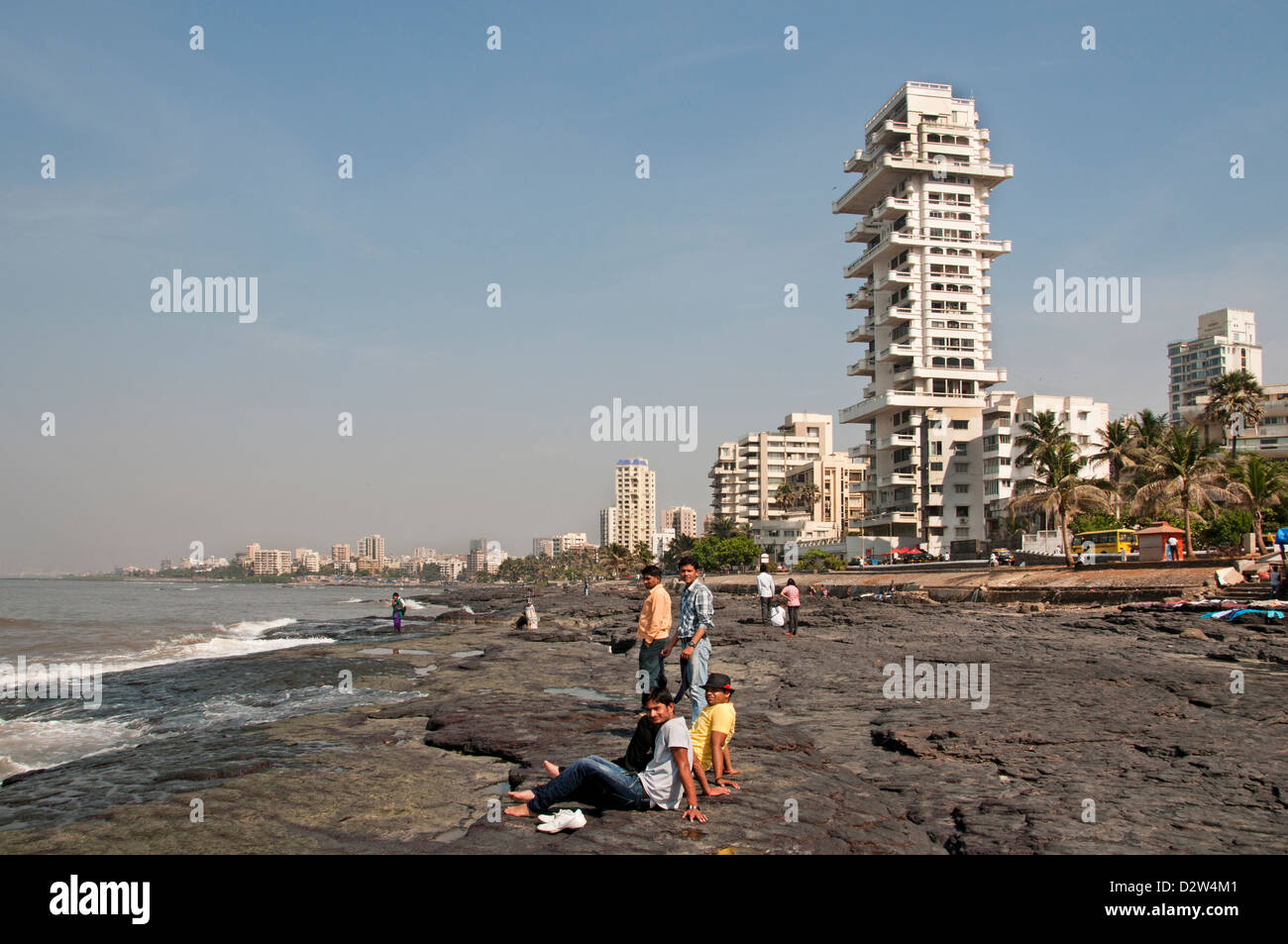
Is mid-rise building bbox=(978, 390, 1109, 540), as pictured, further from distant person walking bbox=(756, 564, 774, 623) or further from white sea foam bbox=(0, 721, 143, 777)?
white sea foam bbox=(0, 721, 143, 777)

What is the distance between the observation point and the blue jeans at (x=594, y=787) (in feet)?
21.6

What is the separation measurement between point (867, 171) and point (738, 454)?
62143 mm

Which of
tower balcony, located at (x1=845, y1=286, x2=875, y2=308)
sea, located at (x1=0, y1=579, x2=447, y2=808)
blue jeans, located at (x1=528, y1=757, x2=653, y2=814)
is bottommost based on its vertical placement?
sea, located at (x1=0, y1=579, x2=447, y2=808)

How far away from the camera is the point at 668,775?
6684 mm

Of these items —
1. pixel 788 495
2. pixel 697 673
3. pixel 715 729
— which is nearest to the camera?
pixel 715 729

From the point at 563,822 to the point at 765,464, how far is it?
130760 millimetres

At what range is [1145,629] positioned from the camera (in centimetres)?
2134

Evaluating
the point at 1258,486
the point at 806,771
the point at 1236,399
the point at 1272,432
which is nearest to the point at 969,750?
the point at 806,771

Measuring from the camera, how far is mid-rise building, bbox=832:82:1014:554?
80.8m

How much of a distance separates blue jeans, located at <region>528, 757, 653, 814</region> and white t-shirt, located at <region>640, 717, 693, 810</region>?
0.24 ft

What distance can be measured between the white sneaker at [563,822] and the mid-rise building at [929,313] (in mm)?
78495

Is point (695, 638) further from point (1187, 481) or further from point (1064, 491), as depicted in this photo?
point (1064, 491)

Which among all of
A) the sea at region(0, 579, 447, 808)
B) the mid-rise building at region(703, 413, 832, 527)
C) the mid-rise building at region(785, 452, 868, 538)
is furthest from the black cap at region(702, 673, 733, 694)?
the mid-rise building at region(703, 413, 832, 527)
